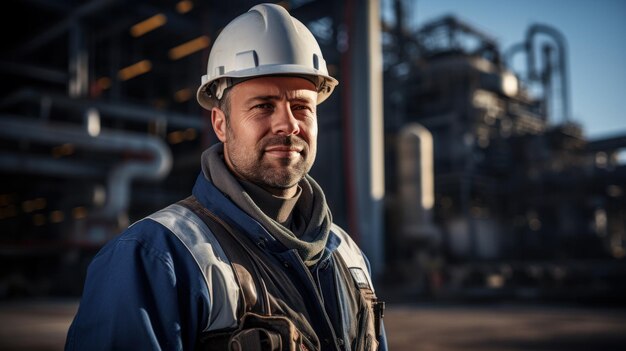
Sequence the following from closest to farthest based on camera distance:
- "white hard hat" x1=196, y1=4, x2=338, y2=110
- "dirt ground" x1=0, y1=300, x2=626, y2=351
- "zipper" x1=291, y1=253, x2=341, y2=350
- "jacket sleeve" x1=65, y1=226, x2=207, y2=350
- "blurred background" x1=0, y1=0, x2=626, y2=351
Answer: "jacket sleeve" x1=65, y1=226, x2=207, y2=350 → "zipper" x1=291, y1=253, x2=341, y2=350 → "white hard hat" x1=196, y1=4, x2=338, y2=110 → "dirt ground" x1=0, y1=300, x2=626, y2=351 → "blurred background" x1=0, y1=0, x2=626, y2=351

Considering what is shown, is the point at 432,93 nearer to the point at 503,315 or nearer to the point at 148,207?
the point at 148,207

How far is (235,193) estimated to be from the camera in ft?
5.81

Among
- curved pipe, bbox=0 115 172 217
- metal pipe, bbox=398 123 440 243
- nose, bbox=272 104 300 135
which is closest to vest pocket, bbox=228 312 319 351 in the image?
nose, bbox=272 104 300 135

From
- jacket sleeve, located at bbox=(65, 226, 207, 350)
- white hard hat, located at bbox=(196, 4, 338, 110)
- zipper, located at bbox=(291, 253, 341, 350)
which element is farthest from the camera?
white hard hat, located at bbox=(196, 4, 338, 110)

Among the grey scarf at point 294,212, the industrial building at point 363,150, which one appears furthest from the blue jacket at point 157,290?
the industrial building at point 363,150

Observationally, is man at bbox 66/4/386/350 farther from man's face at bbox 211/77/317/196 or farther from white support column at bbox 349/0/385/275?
white support column at bbox 349/0/385/275

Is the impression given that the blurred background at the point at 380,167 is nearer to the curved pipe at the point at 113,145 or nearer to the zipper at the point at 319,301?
the curved pipe at the point at 113,145

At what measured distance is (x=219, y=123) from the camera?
1937 mm

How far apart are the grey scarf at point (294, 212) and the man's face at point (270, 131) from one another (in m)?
0.07

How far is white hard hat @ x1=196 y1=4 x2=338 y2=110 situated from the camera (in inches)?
73.3

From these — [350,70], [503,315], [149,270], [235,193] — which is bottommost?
[503,315]

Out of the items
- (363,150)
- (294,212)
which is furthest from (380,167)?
(294,212)

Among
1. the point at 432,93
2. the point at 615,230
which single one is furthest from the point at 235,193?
the point at 615,230

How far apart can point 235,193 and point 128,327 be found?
55 cm
